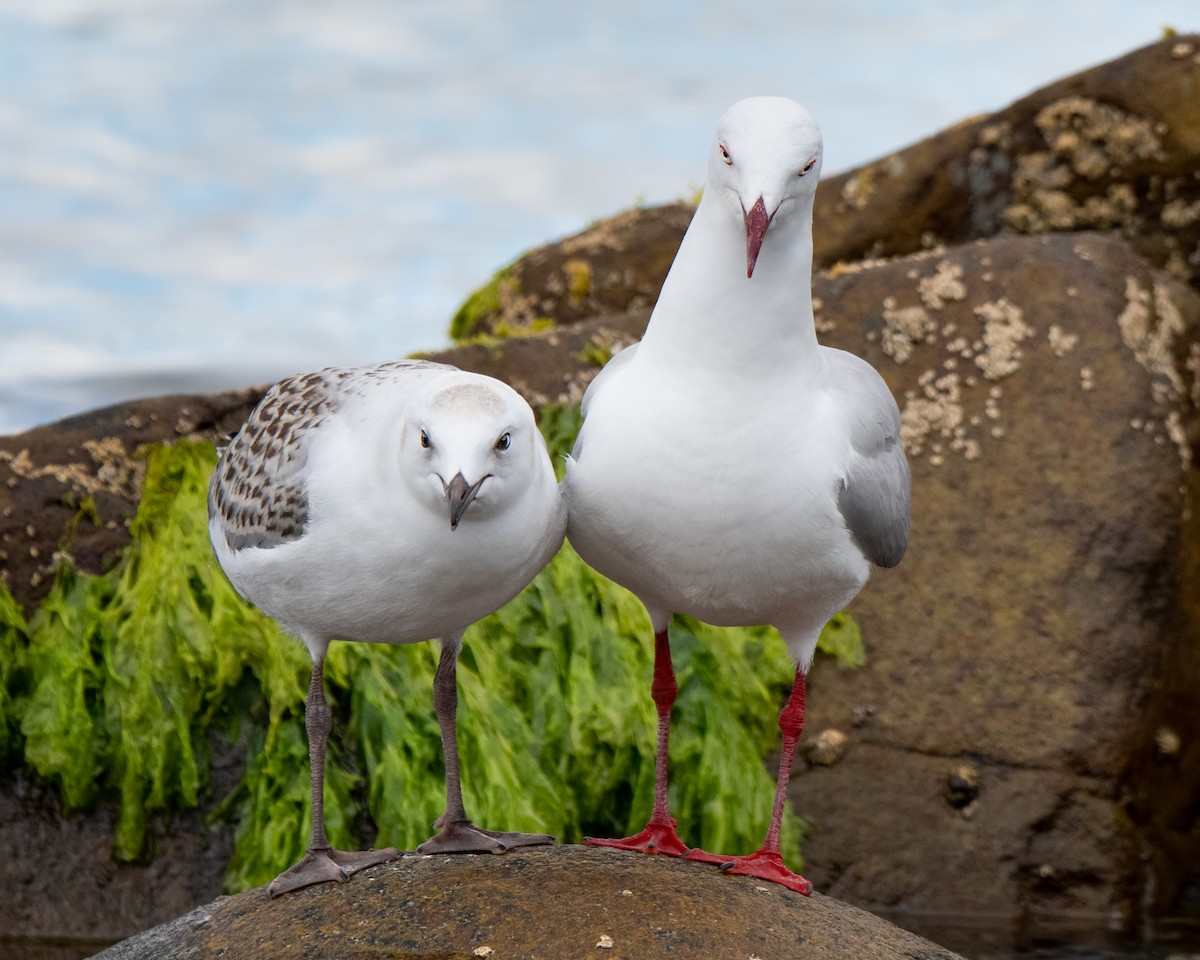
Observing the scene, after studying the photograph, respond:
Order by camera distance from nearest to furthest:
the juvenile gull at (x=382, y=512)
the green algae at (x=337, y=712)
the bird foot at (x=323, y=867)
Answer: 1. the juvenile gull at (x=382, y=512)
2. the bird foot at (x=323, y=867)
3. the green algae at (x=337, y=712)

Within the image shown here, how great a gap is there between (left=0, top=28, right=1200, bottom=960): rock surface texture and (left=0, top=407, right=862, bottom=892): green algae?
27 centimetres

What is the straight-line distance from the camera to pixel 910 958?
188 inches

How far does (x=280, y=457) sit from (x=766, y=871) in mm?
2163

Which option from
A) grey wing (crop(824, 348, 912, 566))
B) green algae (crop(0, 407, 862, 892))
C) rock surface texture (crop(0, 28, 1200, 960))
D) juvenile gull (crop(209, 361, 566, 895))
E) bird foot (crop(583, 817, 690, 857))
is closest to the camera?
juvenile gull (crop(209, 361, 566, 895))

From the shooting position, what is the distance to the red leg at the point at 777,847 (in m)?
4.98

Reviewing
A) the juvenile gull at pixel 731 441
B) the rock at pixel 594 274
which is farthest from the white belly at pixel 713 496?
the rock at pixel 594 274

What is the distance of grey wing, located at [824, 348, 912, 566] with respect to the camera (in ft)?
15.2

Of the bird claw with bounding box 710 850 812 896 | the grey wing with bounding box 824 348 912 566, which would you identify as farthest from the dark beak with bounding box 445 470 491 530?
the bird claw with bounding box 710 850 812 896

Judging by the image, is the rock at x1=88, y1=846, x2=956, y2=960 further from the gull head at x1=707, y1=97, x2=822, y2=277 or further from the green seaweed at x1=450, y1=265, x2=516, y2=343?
the green seaweed at x1=450, y1=265, x2=516, y2=343

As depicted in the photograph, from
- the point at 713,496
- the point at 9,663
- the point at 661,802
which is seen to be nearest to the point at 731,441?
the point at 713,496

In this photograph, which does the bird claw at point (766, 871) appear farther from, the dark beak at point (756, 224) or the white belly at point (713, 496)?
the dark beak at point (756, 224)

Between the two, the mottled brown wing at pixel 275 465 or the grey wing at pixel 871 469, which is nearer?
the mottled brown wing at pixel 275 465

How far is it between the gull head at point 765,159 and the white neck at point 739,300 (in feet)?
0.50

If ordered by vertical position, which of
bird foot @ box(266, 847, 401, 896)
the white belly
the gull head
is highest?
the gull head
